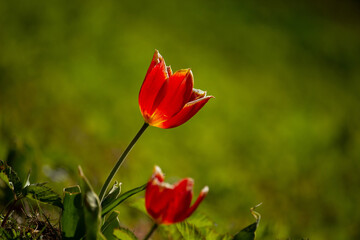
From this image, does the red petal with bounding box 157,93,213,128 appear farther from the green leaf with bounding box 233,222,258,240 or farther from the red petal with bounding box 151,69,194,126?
the green leaf with bounding box 233,222,258,240

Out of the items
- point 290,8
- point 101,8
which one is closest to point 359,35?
point 290,8

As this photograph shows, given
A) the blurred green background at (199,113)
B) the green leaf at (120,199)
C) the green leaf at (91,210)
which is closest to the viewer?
the green leaf at (91,210)

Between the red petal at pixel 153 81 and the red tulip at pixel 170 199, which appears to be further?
the red petal at pixel 153 81

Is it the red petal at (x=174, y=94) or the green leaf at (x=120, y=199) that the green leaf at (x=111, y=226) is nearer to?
the green leaf at (x=120, y=199)

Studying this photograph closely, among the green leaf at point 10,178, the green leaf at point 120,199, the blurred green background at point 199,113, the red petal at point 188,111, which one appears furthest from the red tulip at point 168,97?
the blurred green background at point 199,113

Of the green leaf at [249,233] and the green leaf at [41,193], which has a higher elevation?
the green leaf at [41,193]

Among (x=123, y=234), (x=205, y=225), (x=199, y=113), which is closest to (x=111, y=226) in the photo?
(x=123, y=234)

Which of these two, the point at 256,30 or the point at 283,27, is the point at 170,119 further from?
the point at 283,27
